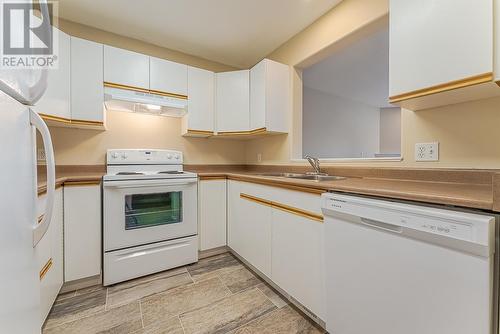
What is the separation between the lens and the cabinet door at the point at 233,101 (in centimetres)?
239

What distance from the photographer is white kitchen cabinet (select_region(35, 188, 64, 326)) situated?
1.16 metres

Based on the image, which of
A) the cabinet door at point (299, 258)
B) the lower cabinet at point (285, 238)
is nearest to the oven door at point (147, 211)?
the lower cabinet at point (285, 238)

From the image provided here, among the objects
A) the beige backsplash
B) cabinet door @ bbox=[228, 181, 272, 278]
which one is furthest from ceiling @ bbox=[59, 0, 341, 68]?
cabinet door @ bbox=[228, 181, 272, 278]

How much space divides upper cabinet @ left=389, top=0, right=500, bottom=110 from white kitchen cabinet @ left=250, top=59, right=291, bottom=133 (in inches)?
47.0

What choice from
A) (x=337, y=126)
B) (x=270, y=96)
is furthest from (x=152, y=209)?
(x=337, y=126)

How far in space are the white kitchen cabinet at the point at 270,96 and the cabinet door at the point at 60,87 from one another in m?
1.65

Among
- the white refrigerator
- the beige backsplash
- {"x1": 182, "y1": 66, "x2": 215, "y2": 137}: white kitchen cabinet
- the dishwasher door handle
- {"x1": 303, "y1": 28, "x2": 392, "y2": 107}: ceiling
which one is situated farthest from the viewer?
{"x1": 303, "y1": 28, "x2": 392, "y2": 107}: ceiling

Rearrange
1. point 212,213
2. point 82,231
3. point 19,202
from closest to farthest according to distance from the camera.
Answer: point 19,202, point 82,231, point 212,213

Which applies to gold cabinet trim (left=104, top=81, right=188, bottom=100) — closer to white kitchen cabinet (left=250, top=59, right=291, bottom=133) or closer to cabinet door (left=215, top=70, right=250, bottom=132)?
cabinet door (left=215, top=70, right=250, bottom=132)

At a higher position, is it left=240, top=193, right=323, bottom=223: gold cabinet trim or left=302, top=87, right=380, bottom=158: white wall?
left=302, top=87, right=380, bottom=158: white wall

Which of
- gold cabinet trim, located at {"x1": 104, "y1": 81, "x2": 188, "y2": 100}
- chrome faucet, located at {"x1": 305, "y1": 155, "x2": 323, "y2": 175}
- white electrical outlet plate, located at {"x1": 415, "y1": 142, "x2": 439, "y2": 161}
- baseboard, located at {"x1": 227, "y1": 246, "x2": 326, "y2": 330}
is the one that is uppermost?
gold cabinet trim, located at {"x1": 104, "y1": 81, "x2": 188, "y2": 100}

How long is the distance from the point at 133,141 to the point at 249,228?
1.59 m

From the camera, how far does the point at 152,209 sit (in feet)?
6.12

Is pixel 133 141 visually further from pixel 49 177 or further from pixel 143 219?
pixel 49 177
